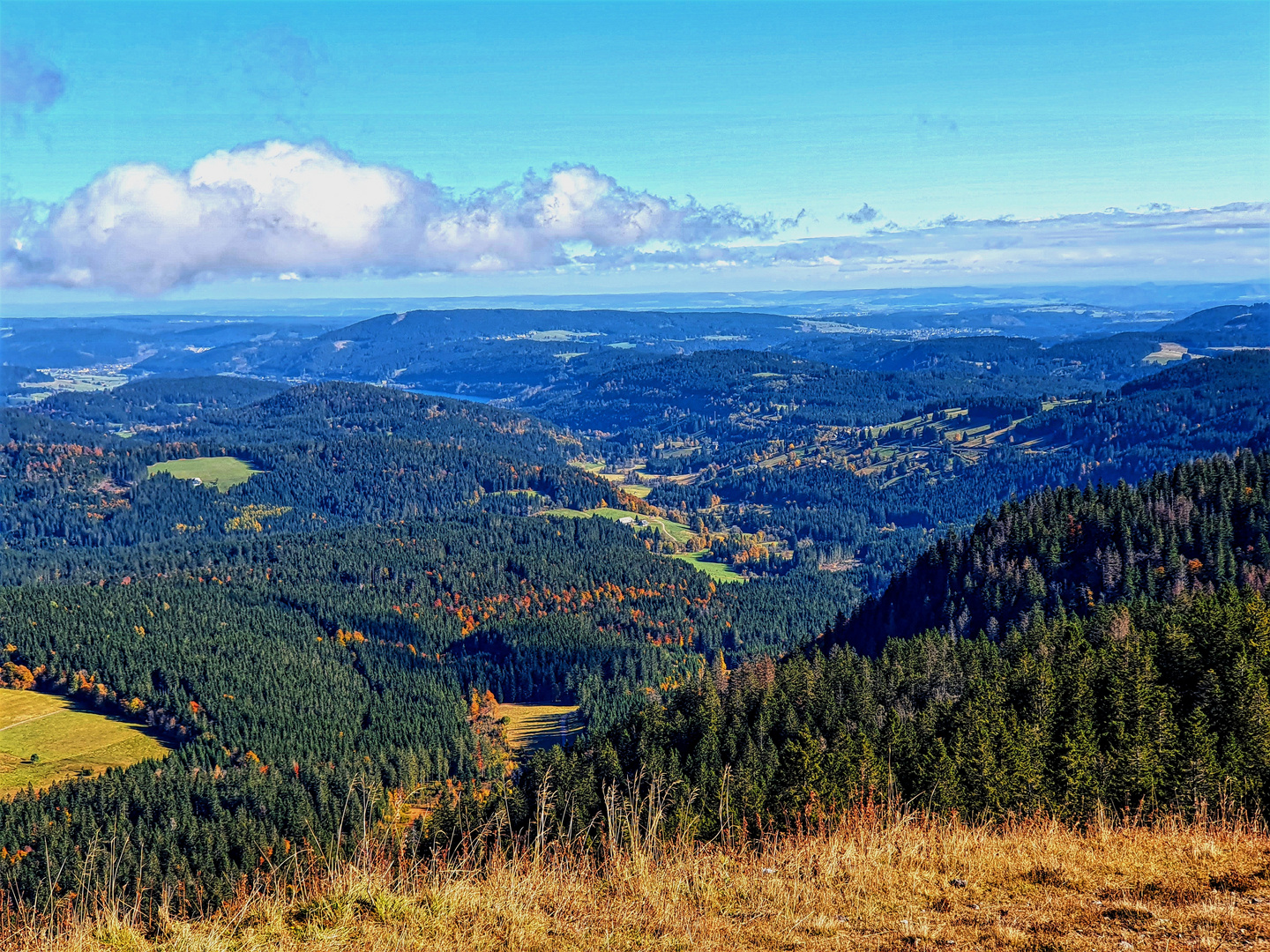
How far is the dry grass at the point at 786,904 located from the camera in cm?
1376

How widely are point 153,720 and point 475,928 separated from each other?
16832 centimetres

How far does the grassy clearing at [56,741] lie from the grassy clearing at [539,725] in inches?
2188

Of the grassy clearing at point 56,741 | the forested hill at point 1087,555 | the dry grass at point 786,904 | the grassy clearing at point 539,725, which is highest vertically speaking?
the dry grass at point 786,904

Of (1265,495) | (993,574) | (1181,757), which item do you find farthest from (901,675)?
(1265,495)

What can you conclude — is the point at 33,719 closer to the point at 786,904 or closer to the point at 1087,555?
the point at 1087,555

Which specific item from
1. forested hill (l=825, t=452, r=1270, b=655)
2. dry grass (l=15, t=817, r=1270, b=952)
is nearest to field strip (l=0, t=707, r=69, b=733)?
forested hill (l=825, t=452, r=1270, b=655)

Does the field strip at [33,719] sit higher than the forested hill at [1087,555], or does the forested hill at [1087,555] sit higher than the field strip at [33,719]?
the forested hill at [1087,555]

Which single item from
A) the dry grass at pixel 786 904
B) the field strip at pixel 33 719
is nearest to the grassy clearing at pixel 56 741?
the field strip at pixel 33 719

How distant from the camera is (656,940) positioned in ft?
45.6

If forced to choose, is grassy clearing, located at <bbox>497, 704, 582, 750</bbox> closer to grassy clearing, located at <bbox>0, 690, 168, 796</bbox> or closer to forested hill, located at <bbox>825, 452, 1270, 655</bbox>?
forested hill, located at <bbox>825, 452, 1270, 655</bbox>

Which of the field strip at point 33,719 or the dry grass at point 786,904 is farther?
the field strip at point 33,719

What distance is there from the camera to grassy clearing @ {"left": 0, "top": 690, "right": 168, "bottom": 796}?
13350 centimetres

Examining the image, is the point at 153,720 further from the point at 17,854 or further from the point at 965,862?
the point at 965,862

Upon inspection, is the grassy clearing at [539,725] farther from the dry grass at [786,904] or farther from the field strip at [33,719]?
the dry grass at [786,904]
